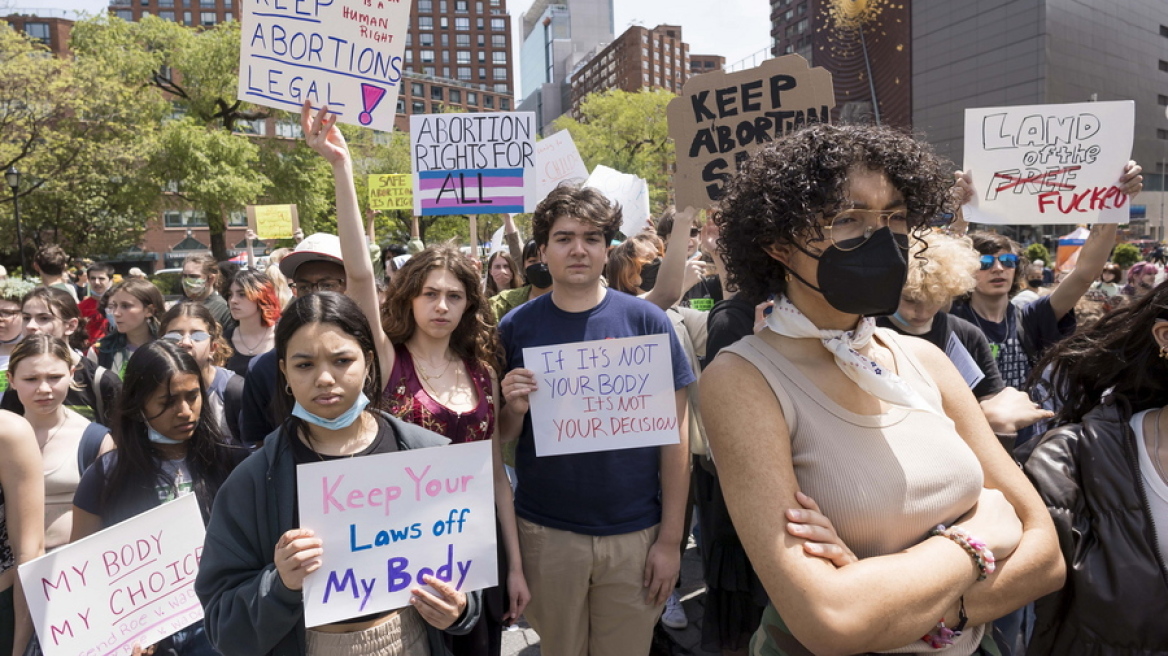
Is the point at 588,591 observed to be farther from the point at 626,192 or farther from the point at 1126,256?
the point at 1126,256

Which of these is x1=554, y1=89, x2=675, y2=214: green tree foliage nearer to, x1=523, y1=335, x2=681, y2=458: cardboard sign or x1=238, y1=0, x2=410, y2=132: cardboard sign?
x1=238, y1=0, x2=410, y2=132: cardboard sign

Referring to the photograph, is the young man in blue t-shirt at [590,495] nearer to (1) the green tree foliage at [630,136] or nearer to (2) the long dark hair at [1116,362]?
(2) the long dark hair at [1116,362]

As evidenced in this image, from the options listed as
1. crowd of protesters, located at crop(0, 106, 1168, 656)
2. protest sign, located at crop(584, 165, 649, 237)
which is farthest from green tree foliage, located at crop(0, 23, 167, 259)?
crowd of protesters, located at crop(0, 106, 1168, 656)

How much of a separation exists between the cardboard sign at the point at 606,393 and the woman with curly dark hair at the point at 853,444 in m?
0.99

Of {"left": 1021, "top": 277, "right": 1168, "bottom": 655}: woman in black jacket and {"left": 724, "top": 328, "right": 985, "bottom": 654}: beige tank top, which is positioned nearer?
{"left": 724, "top": 328, "right": 985, "bottom": 654}: beige tank top

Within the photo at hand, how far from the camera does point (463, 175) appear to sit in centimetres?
485

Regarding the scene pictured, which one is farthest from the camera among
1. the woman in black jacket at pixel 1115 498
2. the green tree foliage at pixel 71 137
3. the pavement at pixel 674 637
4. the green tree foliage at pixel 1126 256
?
the green tree foliage at pixel 71 137

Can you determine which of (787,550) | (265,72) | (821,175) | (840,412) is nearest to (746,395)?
(840,412)

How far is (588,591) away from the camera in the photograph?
2.75 meters

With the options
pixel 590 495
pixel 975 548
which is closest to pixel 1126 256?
pixel 590 495

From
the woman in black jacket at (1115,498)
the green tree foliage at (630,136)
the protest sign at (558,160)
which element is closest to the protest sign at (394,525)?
the woman in black jacket at (1115,498)

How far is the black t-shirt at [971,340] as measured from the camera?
10.5ft

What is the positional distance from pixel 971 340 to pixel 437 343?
2.45 m

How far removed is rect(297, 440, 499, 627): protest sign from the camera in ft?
6.13
